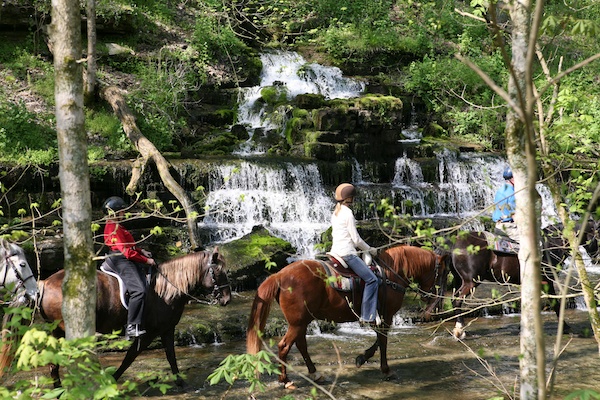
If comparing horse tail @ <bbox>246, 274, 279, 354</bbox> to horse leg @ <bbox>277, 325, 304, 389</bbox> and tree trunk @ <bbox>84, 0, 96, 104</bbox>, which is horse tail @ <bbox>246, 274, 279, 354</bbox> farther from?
tree trunk @ <bbox>84, 0, 96, 104</bbox>

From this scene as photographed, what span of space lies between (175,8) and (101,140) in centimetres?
1014

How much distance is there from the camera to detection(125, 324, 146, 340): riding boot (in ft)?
25.5

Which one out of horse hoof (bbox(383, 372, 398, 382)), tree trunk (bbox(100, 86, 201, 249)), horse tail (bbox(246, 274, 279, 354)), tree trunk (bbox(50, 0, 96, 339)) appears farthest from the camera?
tree trunk (bbox(100, 86, 201, 249))

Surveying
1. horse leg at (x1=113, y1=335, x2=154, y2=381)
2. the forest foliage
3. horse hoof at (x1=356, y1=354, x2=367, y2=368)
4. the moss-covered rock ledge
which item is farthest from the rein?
the forest foliage

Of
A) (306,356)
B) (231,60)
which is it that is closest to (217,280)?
(306,356)

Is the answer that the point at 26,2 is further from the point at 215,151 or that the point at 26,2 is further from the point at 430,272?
the point at 430,272

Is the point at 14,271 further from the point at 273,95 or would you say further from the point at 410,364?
the point at 273,95

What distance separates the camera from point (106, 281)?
802 centimetres

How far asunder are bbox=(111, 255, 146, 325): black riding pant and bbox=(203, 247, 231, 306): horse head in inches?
32.0

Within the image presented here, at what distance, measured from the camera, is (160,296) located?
8086 mm

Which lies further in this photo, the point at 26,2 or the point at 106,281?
the point at 26,2

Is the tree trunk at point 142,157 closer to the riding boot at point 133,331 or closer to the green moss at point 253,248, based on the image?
the green moss at point 253,248

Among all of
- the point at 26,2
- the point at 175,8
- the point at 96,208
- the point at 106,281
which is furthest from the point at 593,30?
the point at 175,8

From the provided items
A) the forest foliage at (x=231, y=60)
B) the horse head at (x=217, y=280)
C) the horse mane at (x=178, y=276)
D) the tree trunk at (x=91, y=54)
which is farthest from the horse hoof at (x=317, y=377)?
the tree trunk at (x=91, y=54)
